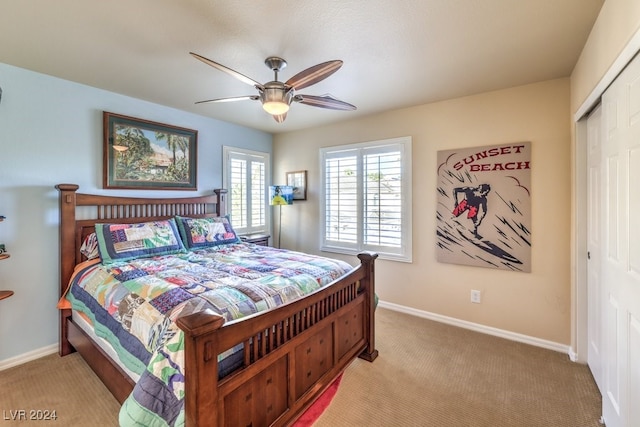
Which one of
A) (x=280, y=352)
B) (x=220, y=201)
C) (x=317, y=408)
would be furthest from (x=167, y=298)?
(x=220, y=201)

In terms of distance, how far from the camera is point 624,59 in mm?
1411

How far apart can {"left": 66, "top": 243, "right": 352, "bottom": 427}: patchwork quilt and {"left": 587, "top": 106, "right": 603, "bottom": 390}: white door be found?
1822mm

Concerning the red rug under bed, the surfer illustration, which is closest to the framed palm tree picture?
the red rug under bed

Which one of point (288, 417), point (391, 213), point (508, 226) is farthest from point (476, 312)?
point (288, 417)

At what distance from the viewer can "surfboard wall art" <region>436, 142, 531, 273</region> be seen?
2797 millimetres

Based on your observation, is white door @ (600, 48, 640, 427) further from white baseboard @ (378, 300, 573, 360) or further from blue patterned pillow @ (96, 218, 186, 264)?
blue patterned pillow @ (96, 218, 186, 264)

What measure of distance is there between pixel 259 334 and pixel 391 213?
8.25 ft

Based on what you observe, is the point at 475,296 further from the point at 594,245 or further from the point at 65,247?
the point at 65,247

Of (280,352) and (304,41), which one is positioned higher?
(304,41)

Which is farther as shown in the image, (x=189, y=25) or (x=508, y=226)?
(x=508, y=226)

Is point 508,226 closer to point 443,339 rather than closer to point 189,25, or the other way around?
point 443,339

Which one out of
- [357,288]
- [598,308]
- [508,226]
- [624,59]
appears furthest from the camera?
[508,226]

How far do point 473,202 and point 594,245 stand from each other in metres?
1.05

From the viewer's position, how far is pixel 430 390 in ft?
6.84
